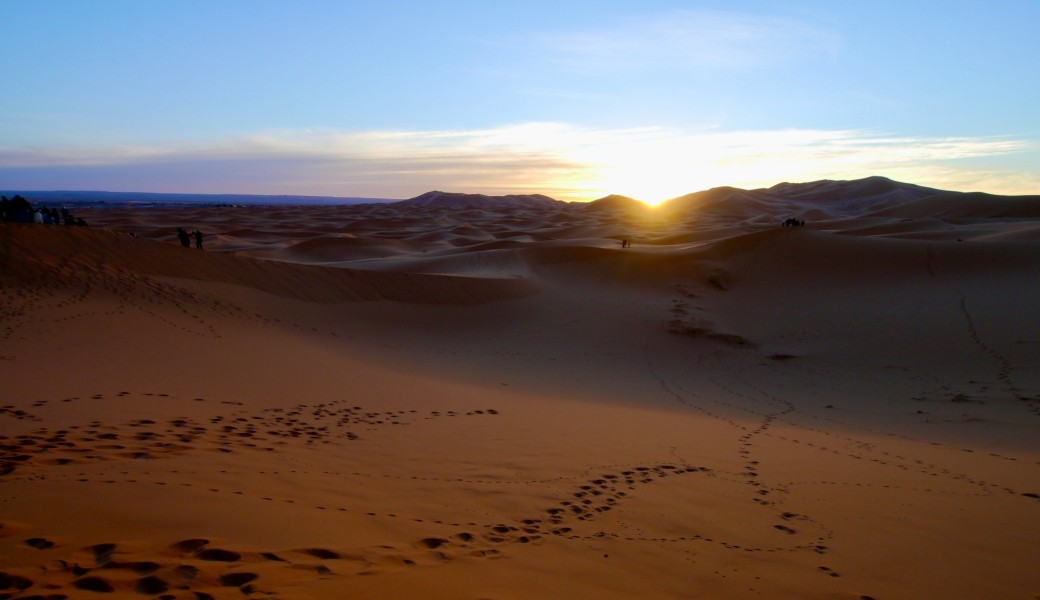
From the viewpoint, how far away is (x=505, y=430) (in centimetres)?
743

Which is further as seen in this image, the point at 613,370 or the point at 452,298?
the point at 452,298

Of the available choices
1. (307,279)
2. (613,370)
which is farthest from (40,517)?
(307,279)

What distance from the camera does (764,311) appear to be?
18.0m

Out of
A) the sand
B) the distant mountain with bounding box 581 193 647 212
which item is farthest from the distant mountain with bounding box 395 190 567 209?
the sand

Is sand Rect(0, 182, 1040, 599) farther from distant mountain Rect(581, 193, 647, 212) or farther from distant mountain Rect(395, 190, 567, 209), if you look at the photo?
distant mountain Rect(395, 190, 567, 209)

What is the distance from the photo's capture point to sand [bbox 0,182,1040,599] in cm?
367

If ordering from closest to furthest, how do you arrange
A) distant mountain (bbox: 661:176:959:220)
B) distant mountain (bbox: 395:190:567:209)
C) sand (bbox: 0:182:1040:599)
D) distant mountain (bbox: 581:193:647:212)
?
sand (bbox: 0:182:1040:599)
distant mountain (bbox: 661:176:959:220)
distant mountain (bbox: 581:193:647:212)
distant mountain (bbox: 395:190:567:209)

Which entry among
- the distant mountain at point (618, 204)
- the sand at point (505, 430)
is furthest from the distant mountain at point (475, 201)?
the sand at point (505, 430)

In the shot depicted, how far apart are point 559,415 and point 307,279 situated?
1069cm

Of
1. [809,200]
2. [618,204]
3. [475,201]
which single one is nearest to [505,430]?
[618,204]

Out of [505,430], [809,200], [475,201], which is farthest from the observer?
[475,201]

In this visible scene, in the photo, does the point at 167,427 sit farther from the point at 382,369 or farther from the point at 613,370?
the point at 613,370

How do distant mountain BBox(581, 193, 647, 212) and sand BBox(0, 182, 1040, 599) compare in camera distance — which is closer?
sand BBox(0, 182, 1040, 599)

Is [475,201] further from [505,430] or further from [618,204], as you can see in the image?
[505,430]
